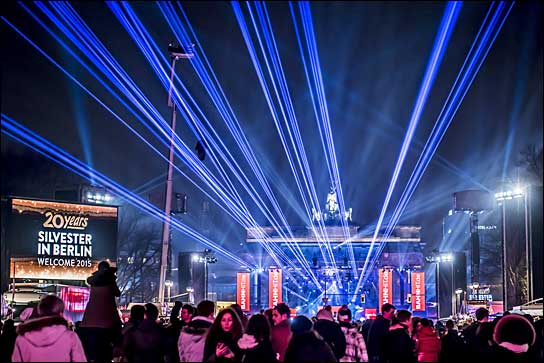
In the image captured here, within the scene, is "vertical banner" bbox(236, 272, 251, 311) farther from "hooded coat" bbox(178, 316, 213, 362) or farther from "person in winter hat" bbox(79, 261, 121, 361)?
"hooded coat" bbox(178, 316, 213, 362)

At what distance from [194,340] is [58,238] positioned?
15.7 meters

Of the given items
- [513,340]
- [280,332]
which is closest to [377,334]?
[280,332]

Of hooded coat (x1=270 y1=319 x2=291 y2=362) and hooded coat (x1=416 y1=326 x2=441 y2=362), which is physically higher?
hooded coat (x1=270 y1=319 x2=291 y2=362)

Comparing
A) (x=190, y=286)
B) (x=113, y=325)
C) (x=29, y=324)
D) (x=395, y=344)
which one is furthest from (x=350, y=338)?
(x=190, y=286)

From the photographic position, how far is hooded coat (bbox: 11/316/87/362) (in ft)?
25.0

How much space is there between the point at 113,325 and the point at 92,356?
468 millimetres

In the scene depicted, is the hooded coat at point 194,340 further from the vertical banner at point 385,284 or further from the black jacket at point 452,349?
the vertical banner at point 385,284

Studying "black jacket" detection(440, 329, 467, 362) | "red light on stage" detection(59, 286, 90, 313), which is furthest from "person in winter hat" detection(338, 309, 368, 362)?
"red light on stage" detection(59, 286, 90, 313)

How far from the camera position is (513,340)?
30.8ft

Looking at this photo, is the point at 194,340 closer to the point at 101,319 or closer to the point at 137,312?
the point at 101,319

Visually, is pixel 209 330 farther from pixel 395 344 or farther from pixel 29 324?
pixel 395 344

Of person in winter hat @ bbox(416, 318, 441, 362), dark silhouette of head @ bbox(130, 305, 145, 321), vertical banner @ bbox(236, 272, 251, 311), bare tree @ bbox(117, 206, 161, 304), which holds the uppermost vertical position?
bare tree @ bbox(117, 206, 161, 304)

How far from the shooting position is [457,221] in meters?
109

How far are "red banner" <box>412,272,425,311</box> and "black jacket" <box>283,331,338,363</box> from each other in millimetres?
51276
